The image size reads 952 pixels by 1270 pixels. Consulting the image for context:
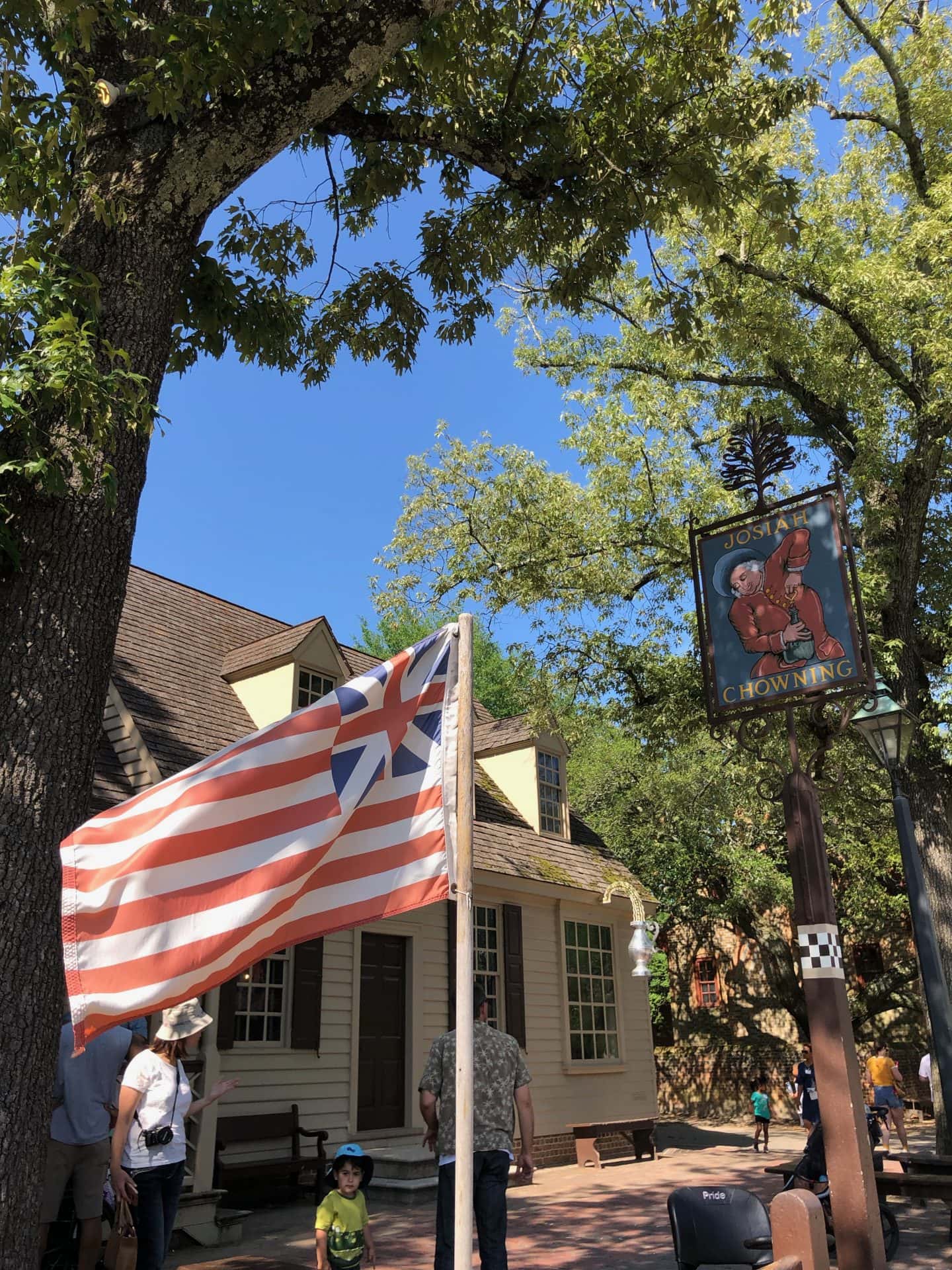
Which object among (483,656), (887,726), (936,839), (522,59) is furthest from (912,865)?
Answer: (483,656)

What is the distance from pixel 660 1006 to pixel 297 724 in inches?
1017

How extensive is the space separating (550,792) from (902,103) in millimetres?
11062

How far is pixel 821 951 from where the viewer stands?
7.21m

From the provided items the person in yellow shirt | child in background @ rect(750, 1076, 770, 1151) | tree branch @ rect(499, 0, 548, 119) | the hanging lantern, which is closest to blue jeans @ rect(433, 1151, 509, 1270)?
tree branch @ rect(499, 0, 548, 119)

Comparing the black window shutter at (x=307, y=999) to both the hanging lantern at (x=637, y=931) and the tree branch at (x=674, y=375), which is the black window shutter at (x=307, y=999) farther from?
the tree branch at (x=674, y=375)

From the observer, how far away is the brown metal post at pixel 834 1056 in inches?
259

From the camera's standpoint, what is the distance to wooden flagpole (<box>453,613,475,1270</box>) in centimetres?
307

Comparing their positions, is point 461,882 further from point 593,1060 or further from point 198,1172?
point 593,1060

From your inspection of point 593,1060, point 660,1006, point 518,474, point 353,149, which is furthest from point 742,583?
point 660,1006

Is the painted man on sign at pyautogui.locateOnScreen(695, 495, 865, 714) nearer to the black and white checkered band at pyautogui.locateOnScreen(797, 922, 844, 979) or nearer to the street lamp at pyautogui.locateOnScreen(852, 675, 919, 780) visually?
the street lamp at pyautogui.locateOnScreen(852, 675, 919, 780)

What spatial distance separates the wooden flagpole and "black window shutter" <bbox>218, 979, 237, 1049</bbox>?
702 centimetres

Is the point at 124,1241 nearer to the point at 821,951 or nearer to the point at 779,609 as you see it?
the point at 821,951

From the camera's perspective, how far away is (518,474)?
14.8 metres

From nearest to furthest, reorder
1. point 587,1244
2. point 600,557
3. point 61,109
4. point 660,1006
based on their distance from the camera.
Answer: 1. point 61,109
2. point 587,1244
3. point 600,557
4. point 660,1006
